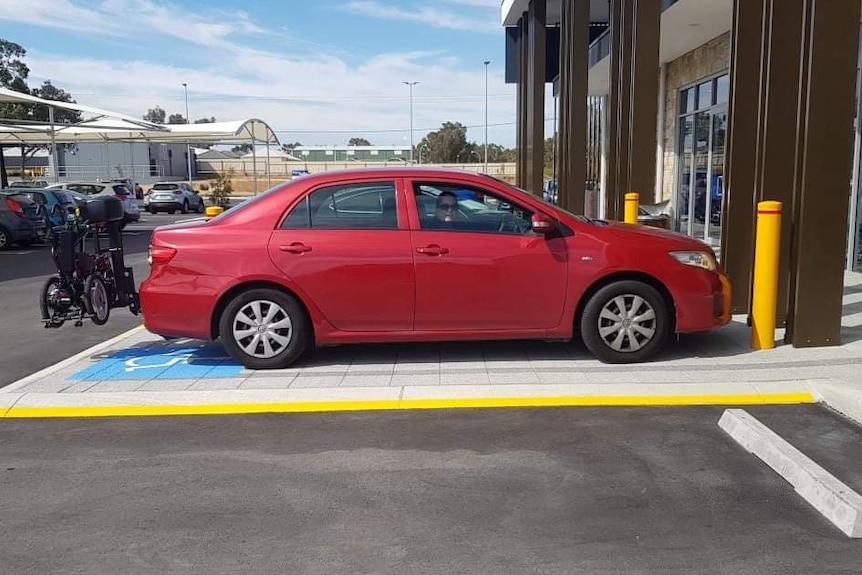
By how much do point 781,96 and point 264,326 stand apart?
5.06 meters

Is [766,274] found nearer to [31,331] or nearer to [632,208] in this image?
[632,208]

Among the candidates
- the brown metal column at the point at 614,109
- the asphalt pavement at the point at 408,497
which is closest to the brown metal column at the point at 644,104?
the brown metal column at the point at 614,109

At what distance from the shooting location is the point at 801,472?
4.14 meters

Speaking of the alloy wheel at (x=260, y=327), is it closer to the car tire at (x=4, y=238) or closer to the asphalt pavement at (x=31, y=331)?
the asphalt pavement at (x=31, y=331)

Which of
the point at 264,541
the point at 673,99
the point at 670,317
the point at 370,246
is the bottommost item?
the point at 264,541

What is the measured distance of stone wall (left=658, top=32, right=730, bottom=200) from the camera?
1648 centimetres

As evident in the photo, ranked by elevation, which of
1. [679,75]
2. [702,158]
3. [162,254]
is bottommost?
[162,254]

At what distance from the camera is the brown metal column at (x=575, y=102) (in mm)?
14734

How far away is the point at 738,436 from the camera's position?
486 centimetres

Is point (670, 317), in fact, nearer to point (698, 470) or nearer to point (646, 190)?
point (698, 470)

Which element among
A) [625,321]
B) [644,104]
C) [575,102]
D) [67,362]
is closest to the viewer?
[625,321]

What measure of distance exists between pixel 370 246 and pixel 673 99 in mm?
16049

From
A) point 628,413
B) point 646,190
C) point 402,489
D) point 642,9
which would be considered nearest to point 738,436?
point 628,413

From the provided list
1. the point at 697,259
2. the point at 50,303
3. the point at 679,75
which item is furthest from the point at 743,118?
the point at 679,75
